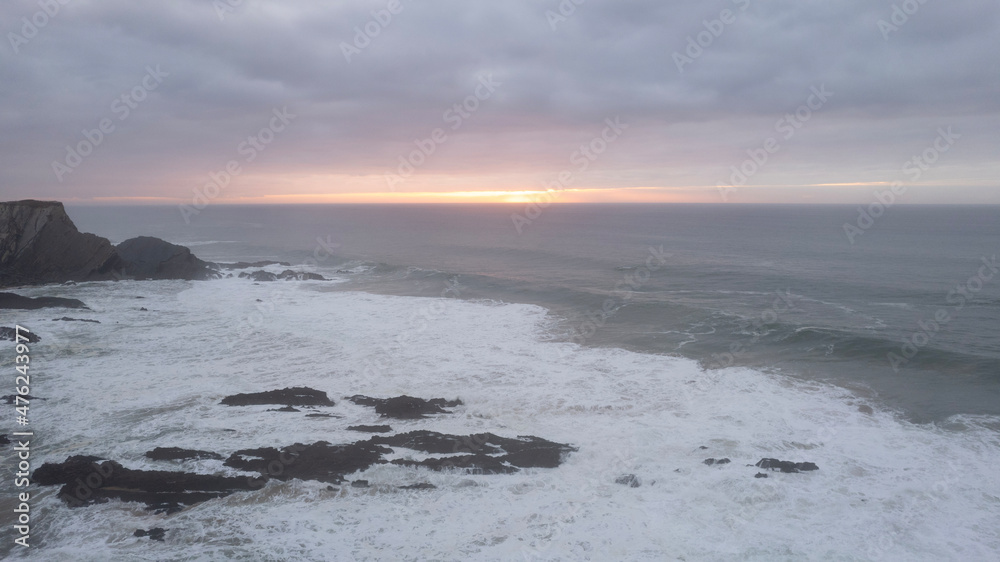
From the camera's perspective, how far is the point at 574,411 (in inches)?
620

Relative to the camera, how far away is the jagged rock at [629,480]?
457 inches

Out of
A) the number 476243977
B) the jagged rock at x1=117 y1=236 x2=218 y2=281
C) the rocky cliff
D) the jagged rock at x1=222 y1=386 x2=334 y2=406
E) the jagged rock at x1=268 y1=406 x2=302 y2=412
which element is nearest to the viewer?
the number 476243977

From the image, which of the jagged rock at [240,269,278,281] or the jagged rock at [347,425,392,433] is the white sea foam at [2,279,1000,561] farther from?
the jagged rock at [240,269,278,281]

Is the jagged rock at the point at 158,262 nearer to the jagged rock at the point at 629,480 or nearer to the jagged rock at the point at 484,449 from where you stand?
the jagged rock at the point at 484,449

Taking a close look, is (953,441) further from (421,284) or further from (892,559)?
(421,284)

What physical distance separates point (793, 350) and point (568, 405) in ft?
40.6

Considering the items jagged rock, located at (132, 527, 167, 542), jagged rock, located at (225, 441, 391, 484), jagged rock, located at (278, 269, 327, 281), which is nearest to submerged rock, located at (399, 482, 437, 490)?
jagged rock, located at (225, 441, 391, 484)

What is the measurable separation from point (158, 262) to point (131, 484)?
3386 cm

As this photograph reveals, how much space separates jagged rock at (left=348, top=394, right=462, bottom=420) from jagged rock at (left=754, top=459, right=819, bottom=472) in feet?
27.8

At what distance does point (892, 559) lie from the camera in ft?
30.9

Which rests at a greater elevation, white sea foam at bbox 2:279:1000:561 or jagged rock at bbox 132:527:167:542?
white sea foam at bbox 2:279:1000:561

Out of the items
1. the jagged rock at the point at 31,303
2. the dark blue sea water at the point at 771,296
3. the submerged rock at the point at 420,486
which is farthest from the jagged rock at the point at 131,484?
the jagged rock at the point at 31,303

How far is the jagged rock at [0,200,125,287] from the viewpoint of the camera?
33.9 m

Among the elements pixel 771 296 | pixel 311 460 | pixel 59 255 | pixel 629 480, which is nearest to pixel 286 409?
pixel 311 460
